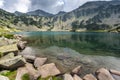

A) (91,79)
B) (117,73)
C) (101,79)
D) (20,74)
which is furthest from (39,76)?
(117,73)

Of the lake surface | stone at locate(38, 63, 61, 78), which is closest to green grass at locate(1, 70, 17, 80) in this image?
stone at locate(38, 63, 61, 78)

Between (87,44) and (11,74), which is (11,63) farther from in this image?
(87,44)

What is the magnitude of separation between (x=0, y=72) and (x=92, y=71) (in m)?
15.5

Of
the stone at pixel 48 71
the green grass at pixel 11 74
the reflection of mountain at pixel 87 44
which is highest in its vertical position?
the green grass at pixel 11 74

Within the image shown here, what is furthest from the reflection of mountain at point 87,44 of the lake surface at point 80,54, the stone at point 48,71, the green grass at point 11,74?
the green grass at point 11,74

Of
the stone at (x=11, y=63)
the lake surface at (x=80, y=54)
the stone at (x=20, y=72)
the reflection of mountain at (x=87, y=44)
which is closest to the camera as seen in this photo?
the stone at (x=20, y=72)

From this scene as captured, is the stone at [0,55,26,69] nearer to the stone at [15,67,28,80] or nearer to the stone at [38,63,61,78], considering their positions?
the stone at [15,67,28,80]

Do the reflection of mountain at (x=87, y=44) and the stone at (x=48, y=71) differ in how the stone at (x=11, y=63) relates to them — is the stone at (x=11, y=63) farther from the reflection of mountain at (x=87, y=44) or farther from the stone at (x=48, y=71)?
the reflection of mountain at (x=87, y=44)

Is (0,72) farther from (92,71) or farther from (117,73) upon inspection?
(117,73)

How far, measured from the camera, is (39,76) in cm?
2173

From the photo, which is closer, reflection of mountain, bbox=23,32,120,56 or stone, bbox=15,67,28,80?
stone, bbox=15,67,28,80

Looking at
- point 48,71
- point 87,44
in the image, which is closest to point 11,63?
point 48,71

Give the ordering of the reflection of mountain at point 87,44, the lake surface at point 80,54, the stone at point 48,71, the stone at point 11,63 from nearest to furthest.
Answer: the stone at point 48,71
the stone at point 11,63
the lake surface at point 80,54
the reflection of mountain at point 87,44

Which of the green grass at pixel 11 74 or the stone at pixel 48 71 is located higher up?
the green grass at pixel 11 74
